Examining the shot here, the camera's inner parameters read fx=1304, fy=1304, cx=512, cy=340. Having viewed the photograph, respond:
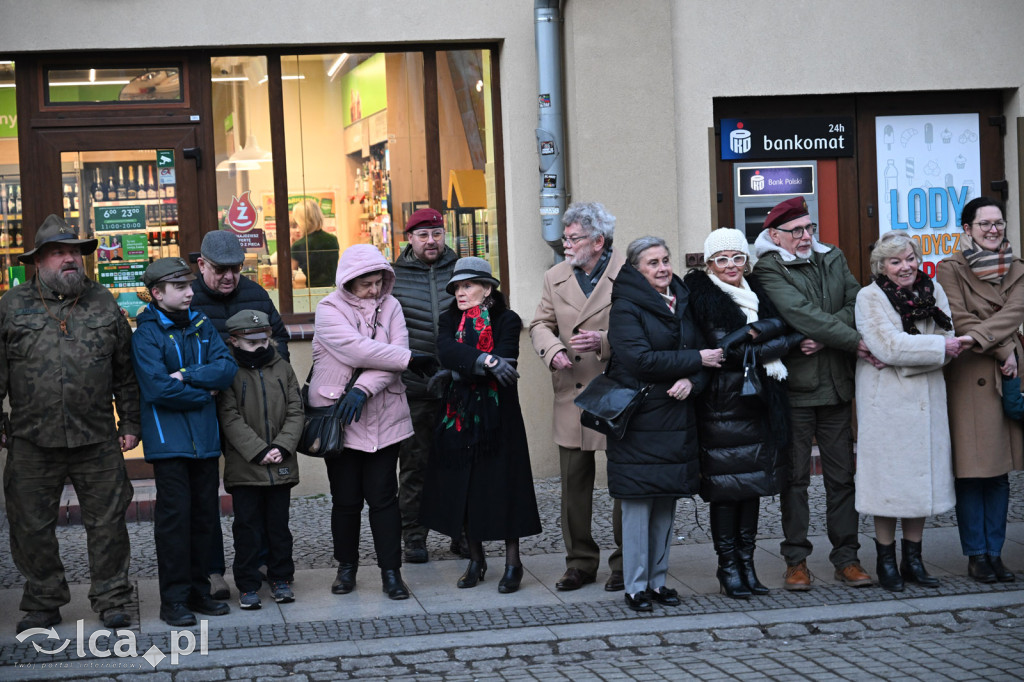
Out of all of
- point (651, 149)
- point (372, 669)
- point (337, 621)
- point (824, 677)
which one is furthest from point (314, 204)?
point (824, 677)

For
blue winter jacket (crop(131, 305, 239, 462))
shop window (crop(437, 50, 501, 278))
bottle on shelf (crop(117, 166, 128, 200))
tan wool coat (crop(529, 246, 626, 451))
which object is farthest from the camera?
shop window (crop(437, 50, 501, 278))

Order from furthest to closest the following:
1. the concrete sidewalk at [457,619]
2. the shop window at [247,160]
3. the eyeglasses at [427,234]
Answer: the shop window at [247,160] → the eyeglasses at [427,234] → the concrete sidewalk at [457,619]

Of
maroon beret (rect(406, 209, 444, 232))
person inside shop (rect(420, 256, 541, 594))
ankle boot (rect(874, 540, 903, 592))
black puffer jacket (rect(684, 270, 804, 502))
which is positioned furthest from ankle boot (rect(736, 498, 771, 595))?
maroon beret (rect(406, 209, 444, 232))

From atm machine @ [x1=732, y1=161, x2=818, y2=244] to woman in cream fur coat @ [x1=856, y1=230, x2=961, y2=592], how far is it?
3.55 meters

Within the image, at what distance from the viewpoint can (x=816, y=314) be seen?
6.73 meters

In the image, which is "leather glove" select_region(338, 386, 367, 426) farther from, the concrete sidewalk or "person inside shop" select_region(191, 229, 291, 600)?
the concrete sidewalk

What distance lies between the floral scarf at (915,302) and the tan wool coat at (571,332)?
1439 millimetres

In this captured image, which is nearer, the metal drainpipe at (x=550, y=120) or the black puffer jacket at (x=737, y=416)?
the black puffer jacket at (x=737, y=416)

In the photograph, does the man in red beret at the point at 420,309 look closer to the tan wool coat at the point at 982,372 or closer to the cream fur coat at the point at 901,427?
the cream fur coat at the point at 901,427

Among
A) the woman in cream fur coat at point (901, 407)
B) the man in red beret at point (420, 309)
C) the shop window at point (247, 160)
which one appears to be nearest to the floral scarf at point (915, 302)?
the woman in cream fur coat at point (901, 407)

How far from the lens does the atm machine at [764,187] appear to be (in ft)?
34.3

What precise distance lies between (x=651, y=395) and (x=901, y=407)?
4.50ft

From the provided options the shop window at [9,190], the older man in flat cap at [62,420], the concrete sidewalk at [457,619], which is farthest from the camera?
the shop window at [9,190]

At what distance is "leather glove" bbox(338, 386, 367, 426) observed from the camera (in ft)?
22.4
